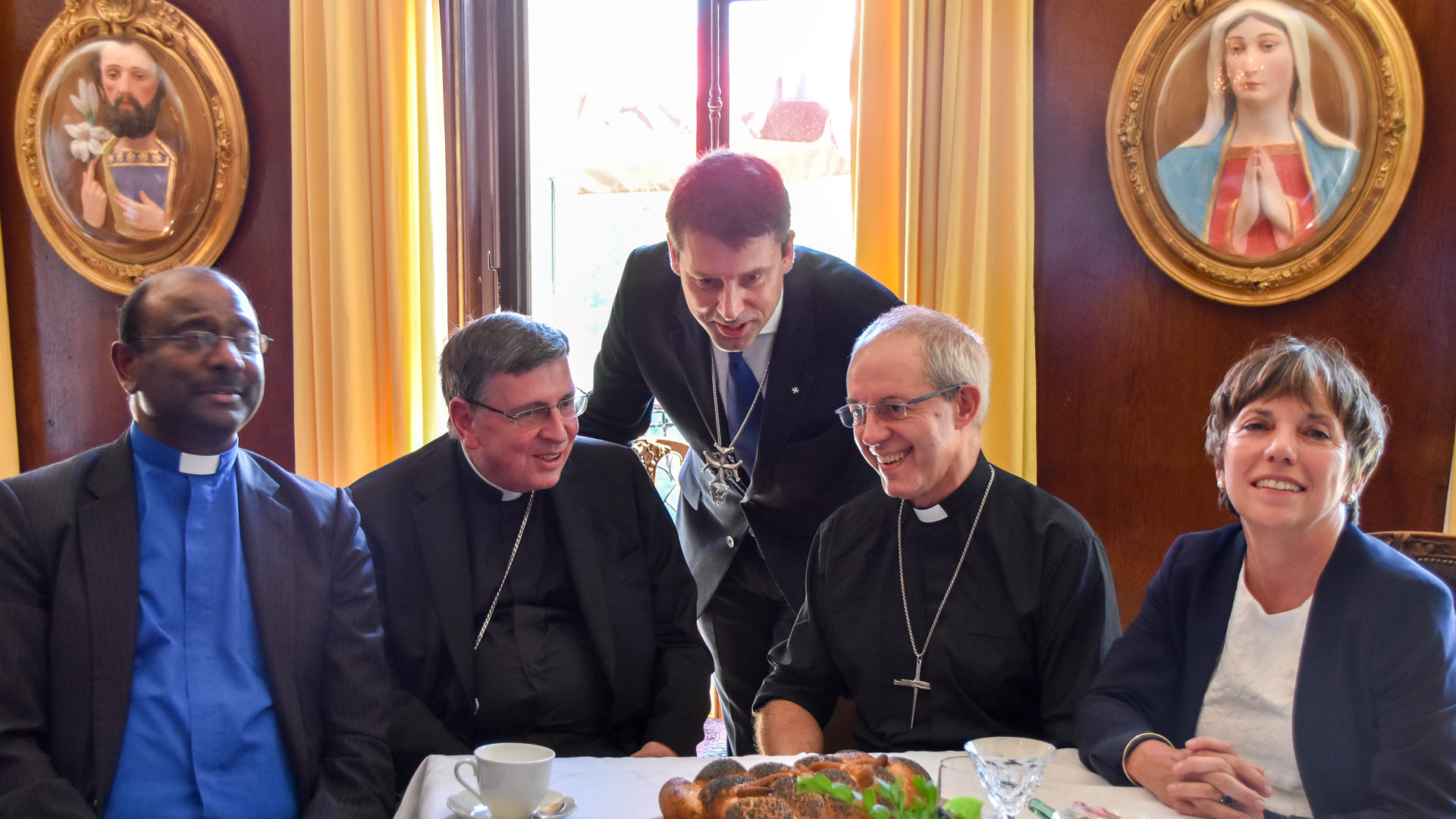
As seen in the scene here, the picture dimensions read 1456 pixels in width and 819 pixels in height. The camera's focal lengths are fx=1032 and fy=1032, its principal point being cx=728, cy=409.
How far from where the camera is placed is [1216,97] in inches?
142

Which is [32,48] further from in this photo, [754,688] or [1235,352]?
[1235,352]

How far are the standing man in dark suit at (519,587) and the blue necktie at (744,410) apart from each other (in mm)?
432

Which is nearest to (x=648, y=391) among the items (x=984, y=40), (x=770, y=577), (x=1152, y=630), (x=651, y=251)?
(x=651, y=251)

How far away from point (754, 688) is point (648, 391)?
877mm

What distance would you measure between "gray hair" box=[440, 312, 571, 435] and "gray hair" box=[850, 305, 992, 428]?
26.6 inches

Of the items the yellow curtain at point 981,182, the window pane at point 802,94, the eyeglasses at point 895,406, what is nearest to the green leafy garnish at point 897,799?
the eyeglasses at point 895,406

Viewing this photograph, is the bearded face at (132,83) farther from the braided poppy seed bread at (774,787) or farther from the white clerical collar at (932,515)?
the braided poppy seed bread at (774,787)

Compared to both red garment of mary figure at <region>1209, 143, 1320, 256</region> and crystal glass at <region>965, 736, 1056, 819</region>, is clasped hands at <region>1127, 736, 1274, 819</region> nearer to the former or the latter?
crystal glass at <region>965, 736, 1056, 819</region>

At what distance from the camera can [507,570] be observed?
7.52 feet

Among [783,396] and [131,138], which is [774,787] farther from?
[131,138]

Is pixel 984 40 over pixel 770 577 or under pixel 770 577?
over

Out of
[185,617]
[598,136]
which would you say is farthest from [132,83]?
[185,617]

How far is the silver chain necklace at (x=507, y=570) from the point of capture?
222 centimetres

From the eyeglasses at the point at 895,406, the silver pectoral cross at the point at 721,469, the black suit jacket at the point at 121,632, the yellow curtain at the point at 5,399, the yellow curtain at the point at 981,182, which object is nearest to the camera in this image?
the black suit jacket at the point at 121,632
